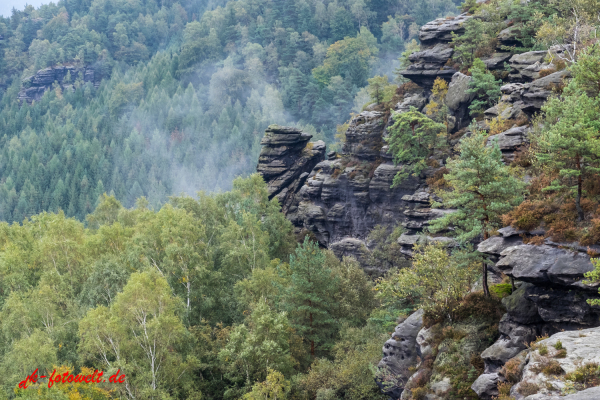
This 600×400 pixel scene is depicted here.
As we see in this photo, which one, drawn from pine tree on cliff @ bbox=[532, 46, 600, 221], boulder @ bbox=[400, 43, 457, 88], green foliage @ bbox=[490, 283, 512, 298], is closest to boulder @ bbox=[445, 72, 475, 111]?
boulder @ bbox=[400, 43, 457, 88]

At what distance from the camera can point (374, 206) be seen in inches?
2522

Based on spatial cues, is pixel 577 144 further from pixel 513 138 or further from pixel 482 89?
pixel 482 89

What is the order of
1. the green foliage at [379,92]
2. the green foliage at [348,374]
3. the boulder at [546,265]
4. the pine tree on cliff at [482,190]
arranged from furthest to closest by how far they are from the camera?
the green foliage at [379,92]
the green foliage at [348,374]
the pine tree on cliff at [482,190]
the boulder at [546,265]

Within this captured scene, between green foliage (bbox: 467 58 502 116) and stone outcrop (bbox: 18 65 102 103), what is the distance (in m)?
172

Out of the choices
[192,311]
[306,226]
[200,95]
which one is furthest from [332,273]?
[200,95]

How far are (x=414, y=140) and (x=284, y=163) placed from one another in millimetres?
28834

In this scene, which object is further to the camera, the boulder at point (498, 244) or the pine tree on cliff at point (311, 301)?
the pine tree on cliff at point (311, 301)

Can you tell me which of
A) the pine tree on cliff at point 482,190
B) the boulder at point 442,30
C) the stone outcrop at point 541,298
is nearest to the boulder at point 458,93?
the boulder at point 442,30

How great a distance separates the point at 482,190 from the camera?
28.1 meters

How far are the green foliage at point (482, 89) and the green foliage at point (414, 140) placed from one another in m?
4.52

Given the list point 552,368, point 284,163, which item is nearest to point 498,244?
point 552,368

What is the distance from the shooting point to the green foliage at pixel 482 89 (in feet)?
175

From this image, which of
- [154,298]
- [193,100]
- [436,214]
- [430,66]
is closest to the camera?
[154,298]

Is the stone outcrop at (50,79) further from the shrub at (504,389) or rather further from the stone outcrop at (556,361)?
the stone outcrop at (556,361)
